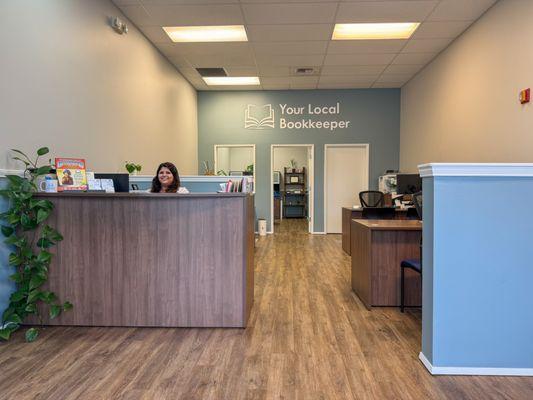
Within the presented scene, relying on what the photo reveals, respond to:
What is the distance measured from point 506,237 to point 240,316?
6.12 ft

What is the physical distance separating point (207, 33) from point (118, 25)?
136cm

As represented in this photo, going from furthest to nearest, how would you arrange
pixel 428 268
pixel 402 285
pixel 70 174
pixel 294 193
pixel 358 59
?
pixel 294 193, pixel 358 59, pixel 402 285, pixel 70 174, pixel 428 268

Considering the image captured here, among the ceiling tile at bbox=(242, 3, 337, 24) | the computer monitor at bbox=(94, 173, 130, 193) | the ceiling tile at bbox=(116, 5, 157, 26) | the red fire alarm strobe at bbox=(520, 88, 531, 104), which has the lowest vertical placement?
the computer monitor at bbox=(94, 173, 130, 193)

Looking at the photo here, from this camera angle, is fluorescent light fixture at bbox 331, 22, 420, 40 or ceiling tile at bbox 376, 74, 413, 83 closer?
fluorescent light fixture at bbox 331, 22, 420, 40

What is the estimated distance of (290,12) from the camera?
424cm

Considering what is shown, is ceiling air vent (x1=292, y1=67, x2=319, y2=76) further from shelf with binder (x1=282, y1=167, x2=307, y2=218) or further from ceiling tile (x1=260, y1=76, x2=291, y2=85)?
shelf with binder (x1=282, y1=167, x2=307, y2=218)

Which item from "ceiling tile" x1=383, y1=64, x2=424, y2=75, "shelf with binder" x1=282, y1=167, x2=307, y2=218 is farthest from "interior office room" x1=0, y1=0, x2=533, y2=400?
"shelf with binder" x1=282, y1=167, x2=307, y2=218

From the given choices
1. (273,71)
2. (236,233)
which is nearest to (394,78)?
(273,71)

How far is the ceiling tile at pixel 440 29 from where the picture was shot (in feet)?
14.9

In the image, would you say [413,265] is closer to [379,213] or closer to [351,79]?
[379,213]

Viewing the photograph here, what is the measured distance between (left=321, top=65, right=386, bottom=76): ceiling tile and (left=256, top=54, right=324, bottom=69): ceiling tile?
378 millimetres

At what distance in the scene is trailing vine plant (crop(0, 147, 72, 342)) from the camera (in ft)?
8.08

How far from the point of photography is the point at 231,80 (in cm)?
710

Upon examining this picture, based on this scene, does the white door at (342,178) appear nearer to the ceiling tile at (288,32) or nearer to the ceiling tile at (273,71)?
the ceiling tile at (273,71)
